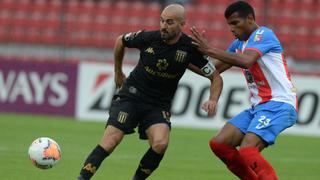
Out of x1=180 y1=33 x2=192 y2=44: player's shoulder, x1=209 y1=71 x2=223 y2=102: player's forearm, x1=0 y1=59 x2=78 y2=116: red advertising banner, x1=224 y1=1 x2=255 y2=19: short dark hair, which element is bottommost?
x1=0 y1=59 x2=78 y2=116: red advertising banner

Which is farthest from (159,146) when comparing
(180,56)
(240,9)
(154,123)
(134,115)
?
(240,9)

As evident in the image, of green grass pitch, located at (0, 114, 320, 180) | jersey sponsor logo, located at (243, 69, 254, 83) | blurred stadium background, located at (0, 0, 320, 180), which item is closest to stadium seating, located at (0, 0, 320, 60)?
blurred stadium background, located at (0, 0, 320, 180)

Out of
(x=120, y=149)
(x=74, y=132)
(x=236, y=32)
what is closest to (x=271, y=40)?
(x=236, y=32)

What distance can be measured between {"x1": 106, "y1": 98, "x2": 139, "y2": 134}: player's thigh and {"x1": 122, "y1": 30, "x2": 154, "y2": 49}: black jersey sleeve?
0.60 m

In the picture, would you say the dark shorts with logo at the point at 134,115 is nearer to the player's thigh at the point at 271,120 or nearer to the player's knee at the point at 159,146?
the player's knee at the point at 159,146

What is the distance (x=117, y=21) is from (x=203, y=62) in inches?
495

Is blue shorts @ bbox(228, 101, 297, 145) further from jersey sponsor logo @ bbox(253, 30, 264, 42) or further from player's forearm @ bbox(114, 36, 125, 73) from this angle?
player's forearm @ bbox(114, 36, 125, 73)

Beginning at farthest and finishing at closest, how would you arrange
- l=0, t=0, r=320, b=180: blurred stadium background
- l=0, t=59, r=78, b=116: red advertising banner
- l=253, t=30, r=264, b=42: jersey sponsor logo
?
l=0, t=59, r=78, b=116: red advertising banner < l=0, t=0, r=320, b=180: blurred stadium background < l=253, t=30, r=264, b=42: jersey sponsor logo

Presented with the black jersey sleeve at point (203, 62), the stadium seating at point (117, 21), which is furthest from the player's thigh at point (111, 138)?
the stadium seating at point (117, 21)

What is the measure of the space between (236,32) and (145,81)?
114cm

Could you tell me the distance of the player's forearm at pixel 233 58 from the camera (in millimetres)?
8477

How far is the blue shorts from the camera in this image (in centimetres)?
852

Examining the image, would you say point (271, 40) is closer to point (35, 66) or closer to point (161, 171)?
point (161, 171)

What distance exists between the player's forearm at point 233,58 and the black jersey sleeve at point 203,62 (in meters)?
0.57
